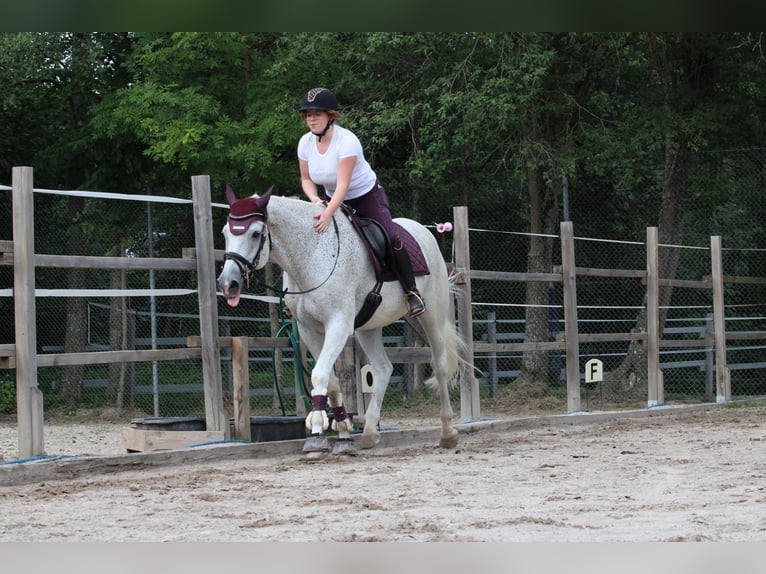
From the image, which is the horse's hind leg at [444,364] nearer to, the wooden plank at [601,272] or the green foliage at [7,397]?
the wooden plank at [601,272]

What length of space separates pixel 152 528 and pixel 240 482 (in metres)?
1.39

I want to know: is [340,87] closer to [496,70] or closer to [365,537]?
[496,70]

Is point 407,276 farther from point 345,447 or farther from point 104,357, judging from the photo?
point 104,357

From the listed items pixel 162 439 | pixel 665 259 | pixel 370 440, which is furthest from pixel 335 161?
pixel 665 259

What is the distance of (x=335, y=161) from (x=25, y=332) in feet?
6.73

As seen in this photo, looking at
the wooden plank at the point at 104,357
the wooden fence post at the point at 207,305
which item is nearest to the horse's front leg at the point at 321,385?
the wooden fence post at the point at 207,305

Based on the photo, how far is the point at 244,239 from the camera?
564cm

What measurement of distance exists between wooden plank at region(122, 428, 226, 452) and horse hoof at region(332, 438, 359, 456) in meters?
0.74

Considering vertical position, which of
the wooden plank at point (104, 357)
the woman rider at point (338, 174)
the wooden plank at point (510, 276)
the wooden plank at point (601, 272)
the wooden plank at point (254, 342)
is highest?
the woman rider at point (338, 174)

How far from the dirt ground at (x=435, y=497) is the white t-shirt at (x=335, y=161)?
5.52 ft

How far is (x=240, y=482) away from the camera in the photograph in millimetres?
5066

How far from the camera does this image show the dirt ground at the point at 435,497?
353 cm

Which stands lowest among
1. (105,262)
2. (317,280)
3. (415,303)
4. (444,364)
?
(444,364)
